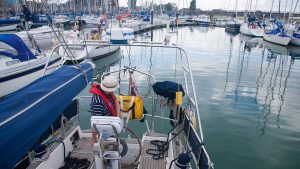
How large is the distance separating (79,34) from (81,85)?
1849 cm

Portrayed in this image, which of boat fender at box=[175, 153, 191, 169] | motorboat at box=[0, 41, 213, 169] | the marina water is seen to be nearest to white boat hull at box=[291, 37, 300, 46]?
the marina water

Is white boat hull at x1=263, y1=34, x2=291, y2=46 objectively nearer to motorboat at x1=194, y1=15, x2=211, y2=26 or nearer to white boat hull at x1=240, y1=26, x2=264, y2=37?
white boat hull at x1=240, y1=26, x2=264, y2=37

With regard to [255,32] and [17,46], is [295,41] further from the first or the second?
[17,46]

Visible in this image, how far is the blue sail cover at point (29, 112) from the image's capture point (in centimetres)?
229

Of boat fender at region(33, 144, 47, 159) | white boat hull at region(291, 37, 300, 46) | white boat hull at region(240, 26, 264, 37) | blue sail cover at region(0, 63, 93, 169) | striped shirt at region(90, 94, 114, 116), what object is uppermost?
white boat hull at region(240, 26, 264, 37)

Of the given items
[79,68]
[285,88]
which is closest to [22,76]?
[79,68]

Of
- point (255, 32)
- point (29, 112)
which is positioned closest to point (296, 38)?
point (255, 32)

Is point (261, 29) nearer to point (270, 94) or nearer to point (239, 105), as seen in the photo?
point (270, 94)

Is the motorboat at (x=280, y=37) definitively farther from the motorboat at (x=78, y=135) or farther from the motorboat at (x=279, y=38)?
the motorboat at (x=78, y=135)

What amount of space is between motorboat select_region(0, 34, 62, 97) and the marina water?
3239mm

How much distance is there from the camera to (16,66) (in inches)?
471

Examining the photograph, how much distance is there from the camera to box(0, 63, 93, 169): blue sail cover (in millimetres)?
2285

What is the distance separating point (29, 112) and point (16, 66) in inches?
423

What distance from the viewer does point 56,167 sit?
4.54 metres
